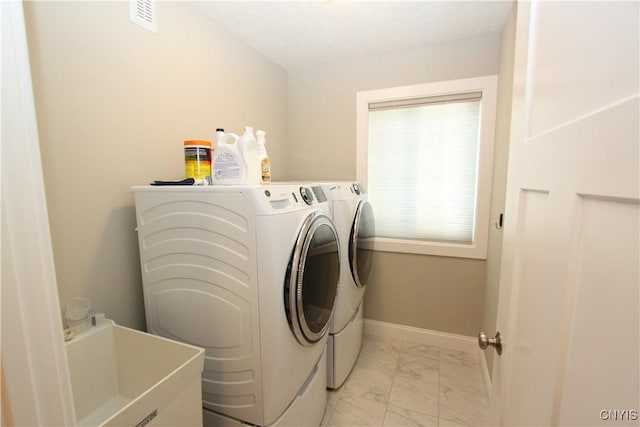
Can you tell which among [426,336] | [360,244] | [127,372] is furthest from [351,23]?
[426,336]

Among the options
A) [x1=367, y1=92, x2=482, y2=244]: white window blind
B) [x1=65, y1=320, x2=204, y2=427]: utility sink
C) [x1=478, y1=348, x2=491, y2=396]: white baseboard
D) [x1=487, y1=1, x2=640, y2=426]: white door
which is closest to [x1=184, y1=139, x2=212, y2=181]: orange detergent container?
[x1=65, y1=320, x2=204, y2=427]: utility sink

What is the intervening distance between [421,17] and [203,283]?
78.5 inches

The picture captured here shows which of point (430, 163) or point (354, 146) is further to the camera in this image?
point (354, 146)

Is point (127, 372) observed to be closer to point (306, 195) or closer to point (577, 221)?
point (306, 195)

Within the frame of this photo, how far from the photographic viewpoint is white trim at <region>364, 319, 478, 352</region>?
223 centimetres

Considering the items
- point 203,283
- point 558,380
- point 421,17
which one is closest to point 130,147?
point 203,283

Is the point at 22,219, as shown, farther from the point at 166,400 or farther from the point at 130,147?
the point at 130,147

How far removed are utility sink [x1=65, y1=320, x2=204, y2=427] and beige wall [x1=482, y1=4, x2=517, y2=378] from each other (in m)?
1.68

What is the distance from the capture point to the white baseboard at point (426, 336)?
7.27 ft

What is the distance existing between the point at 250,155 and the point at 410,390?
1.82 metres

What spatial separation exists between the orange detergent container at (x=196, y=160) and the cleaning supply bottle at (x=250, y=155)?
0.83 ft

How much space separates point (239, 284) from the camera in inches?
41.4

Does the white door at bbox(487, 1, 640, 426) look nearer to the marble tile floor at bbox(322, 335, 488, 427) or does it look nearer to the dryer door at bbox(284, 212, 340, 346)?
the dryer door at bbox(284, 212, 340, 346)

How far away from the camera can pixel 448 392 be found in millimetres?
1826
